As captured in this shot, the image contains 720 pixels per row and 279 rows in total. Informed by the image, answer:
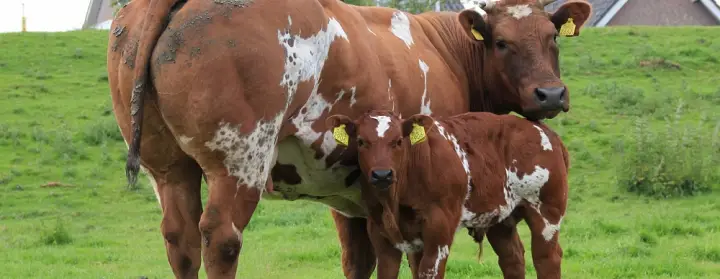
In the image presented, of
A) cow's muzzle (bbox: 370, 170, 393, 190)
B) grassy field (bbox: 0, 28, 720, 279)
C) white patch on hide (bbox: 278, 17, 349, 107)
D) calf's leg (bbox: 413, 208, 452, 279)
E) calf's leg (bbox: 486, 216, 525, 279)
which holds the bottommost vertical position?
grassy field (bbox: 0, 28, 720, 279)

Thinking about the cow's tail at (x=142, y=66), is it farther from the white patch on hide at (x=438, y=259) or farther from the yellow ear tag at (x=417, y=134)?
the white patch on hide at (x=438, y=259)

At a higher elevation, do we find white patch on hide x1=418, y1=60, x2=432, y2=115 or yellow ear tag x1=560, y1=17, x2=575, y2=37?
yellow ear tag x1=560, y1=17, x2=575, y2=37

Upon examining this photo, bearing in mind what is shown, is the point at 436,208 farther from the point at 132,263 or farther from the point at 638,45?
the point at 638,45

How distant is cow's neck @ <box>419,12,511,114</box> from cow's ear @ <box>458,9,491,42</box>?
0.22m

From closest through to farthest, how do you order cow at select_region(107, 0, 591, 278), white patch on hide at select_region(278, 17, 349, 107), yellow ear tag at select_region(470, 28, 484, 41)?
cow at select_region(107, 0, 591, 278) < white patch on hide at select_region(278, 17, 349, 107) < yellow ear tag at select_region(470, 28, 484, 41)

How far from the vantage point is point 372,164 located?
6633 millimetres

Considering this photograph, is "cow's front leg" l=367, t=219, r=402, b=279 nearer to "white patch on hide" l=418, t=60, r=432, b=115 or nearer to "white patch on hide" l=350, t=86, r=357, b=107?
"white patch on hide" l=418, t=60, r=432, b=115

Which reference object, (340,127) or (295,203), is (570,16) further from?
(295,203)

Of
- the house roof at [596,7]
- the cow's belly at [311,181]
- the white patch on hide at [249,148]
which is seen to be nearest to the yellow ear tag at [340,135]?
the cow's belly at [311,181]

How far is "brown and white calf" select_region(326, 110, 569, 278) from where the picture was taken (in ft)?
22.2

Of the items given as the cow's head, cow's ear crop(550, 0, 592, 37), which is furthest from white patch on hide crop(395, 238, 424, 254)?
cow's ear crop(550, 0, 592, 37)

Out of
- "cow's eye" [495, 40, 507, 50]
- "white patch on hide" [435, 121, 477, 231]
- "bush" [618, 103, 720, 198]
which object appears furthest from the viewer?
"bush" [618, 103, 720, 198]

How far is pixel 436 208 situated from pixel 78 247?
7.24m

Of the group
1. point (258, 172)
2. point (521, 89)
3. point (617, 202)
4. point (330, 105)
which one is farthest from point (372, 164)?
point (617, 202)
